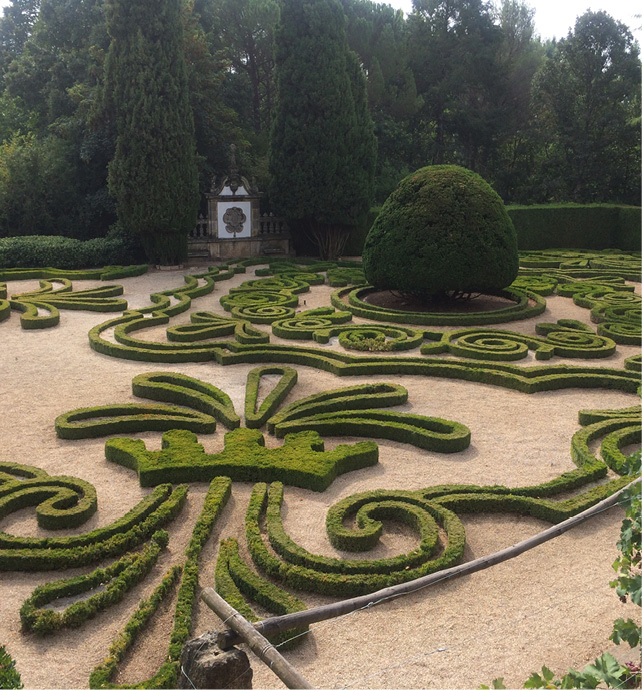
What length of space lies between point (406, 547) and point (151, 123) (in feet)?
56.7

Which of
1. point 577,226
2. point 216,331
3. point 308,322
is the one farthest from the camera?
point 577,226

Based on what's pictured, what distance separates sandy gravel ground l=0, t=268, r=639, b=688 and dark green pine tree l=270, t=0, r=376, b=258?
13176 millimetres

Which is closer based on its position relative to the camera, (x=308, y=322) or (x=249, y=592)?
(x=249, y=592)

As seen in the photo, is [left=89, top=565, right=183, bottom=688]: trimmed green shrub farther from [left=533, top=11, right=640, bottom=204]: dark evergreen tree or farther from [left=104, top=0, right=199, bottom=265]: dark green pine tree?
[left=533, top=11, right=640, bottom=204]: dark evergreen tree

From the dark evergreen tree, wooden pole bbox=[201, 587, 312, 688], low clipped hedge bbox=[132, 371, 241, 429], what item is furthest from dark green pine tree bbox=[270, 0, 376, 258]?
wooden pole bbox=[201, 587, 312, 688]

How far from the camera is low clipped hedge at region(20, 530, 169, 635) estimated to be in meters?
5.18

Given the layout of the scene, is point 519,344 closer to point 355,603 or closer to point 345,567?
point 345,567

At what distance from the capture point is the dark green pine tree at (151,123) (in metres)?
20.6

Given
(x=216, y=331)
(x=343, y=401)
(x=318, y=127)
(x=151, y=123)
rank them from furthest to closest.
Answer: (x=318, y=127) < (x=151, y=123) < (x=216, y=331) < (x=343, y=401)

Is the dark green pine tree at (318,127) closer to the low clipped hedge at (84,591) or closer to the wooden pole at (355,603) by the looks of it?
the low clipped hedge at (84,591)

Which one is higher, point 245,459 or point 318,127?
point 318,127

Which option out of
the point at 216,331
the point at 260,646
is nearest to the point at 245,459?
the point at 260,646

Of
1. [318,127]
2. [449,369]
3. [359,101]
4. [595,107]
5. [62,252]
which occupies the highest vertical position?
[595,107]

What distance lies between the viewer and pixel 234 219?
24.0m
